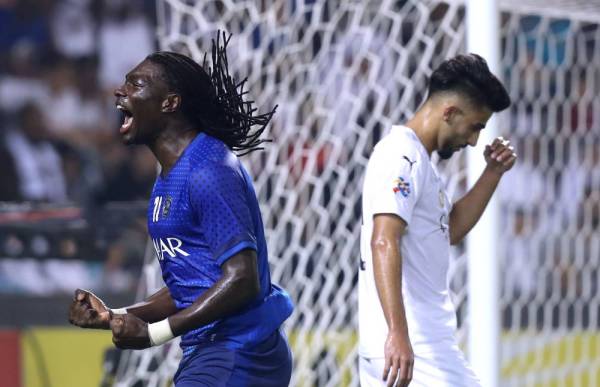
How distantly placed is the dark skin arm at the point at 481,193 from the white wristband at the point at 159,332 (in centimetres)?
143

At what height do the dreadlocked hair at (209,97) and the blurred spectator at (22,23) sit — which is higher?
the blurred spectator at (22,23)

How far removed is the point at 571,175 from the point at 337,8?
1981mm

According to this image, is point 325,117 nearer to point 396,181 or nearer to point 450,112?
point 450,112

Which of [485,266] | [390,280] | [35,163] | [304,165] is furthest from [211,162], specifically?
[35,163]

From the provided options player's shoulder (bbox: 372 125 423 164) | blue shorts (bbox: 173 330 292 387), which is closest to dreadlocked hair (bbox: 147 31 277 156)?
player's shoulder (bbox: 372 125 423 164)

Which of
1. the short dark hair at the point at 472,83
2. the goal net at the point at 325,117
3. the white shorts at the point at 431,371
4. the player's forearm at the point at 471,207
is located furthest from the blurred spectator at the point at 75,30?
the white shorts at the point at 431,371

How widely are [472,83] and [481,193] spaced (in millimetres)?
496

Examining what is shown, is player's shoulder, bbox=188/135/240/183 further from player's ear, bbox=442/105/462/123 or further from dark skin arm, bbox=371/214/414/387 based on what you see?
player's ear, bbox=442/105/462/123

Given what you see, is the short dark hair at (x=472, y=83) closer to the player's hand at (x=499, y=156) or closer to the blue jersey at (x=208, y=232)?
the player's hand at (x=499, y=156)

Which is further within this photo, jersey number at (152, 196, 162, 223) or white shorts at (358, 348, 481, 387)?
white shorts at (358, 348, 481, 387)

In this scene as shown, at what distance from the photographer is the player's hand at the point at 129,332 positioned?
2984 mm

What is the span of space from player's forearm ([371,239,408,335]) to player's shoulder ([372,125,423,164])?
0.29m

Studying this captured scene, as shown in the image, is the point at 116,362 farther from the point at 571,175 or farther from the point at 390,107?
the point at 571,175

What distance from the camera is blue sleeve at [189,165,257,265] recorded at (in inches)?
120
